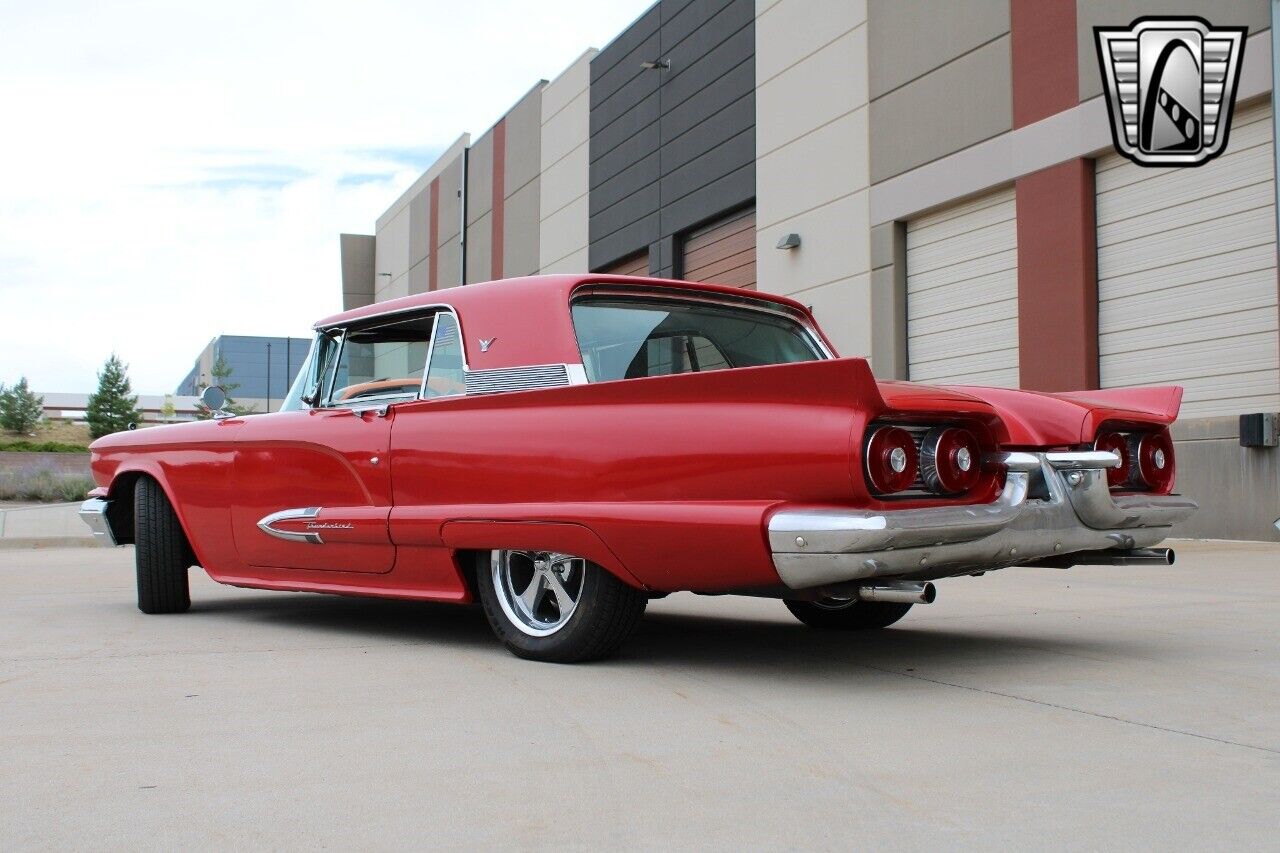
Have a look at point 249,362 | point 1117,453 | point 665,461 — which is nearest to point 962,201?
point 1117,453

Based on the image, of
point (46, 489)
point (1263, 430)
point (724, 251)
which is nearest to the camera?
point (1263, 430)

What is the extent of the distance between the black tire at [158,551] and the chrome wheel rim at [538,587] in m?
2.37

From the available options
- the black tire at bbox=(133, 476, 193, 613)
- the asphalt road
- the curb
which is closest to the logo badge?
the asphalt road

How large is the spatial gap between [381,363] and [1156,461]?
3.16m

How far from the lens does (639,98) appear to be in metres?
23.3

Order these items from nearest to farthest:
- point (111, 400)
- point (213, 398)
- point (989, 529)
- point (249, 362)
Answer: point (989, 529)
point (213, 398)
point (111, 400)
point (249, 362)

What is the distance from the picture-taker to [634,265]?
23.6 metres

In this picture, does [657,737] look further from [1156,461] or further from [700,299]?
A: [1156,461]

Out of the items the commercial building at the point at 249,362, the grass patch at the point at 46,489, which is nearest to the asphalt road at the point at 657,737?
the grass patch at the point at 46,489

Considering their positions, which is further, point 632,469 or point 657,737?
point 632,469

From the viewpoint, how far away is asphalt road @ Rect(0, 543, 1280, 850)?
238 cm

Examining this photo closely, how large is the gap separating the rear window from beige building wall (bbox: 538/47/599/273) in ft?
67.5

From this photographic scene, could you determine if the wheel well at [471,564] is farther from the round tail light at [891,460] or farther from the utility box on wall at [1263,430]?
the utility box on wall at [1263,430]

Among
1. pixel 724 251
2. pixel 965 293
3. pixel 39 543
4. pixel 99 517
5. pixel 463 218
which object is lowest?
pixel 39 543
